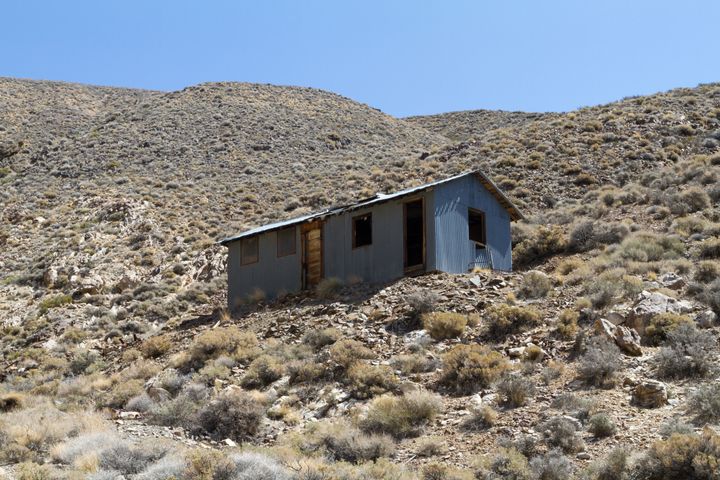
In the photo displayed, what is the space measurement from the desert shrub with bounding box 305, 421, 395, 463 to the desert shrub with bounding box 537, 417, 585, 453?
8.03ft

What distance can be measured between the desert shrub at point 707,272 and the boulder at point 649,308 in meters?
1.87

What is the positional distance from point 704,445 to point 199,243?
28882 mm

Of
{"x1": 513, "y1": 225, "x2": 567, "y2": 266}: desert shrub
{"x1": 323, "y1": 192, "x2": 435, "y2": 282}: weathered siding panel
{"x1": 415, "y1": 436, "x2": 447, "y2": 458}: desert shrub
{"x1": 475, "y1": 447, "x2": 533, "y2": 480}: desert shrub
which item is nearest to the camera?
{"x1": 475, "y1": 447, "x2": 533, "y2": 480}: desert shrub

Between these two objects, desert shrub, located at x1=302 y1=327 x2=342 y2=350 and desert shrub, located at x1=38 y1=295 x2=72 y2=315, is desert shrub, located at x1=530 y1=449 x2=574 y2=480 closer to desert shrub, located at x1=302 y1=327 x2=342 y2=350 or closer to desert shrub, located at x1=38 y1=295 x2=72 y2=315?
desert shrub, located at x1=302 y1=327 x2=342 y2=350

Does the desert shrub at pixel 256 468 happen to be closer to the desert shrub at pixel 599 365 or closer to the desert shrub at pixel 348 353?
the desert shrub at pixel 348 353

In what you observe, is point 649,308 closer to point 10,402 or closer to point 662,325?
point 662,325

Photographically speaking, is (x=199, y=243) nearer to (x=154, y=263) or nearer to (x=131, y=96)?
(x=154, y=263)

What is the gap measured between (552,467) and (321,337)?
29.3 feet

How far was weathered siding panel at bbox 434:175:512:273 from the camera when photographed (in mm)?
24797

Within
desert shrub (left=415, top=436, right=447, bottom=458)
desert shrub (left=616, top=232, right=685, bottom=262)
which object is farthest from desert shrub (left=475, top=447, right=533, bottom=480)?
desert shrub (left=616, top=232, right=685, bottom=262)

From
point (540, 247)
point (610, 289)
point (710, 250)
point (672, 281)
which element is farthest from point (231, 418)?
point (540, 247)

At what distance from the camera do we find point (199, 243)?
124ft

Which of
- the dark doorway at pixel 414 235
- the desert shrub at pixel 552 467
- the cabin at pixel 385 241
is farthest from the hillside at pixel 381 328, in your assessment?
the dark doorway at pixel 414 235

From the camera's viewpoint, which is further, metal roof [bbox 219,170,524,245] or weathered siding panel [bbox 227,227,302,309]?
weathered siding panel [bbox 227,227,302,309]
